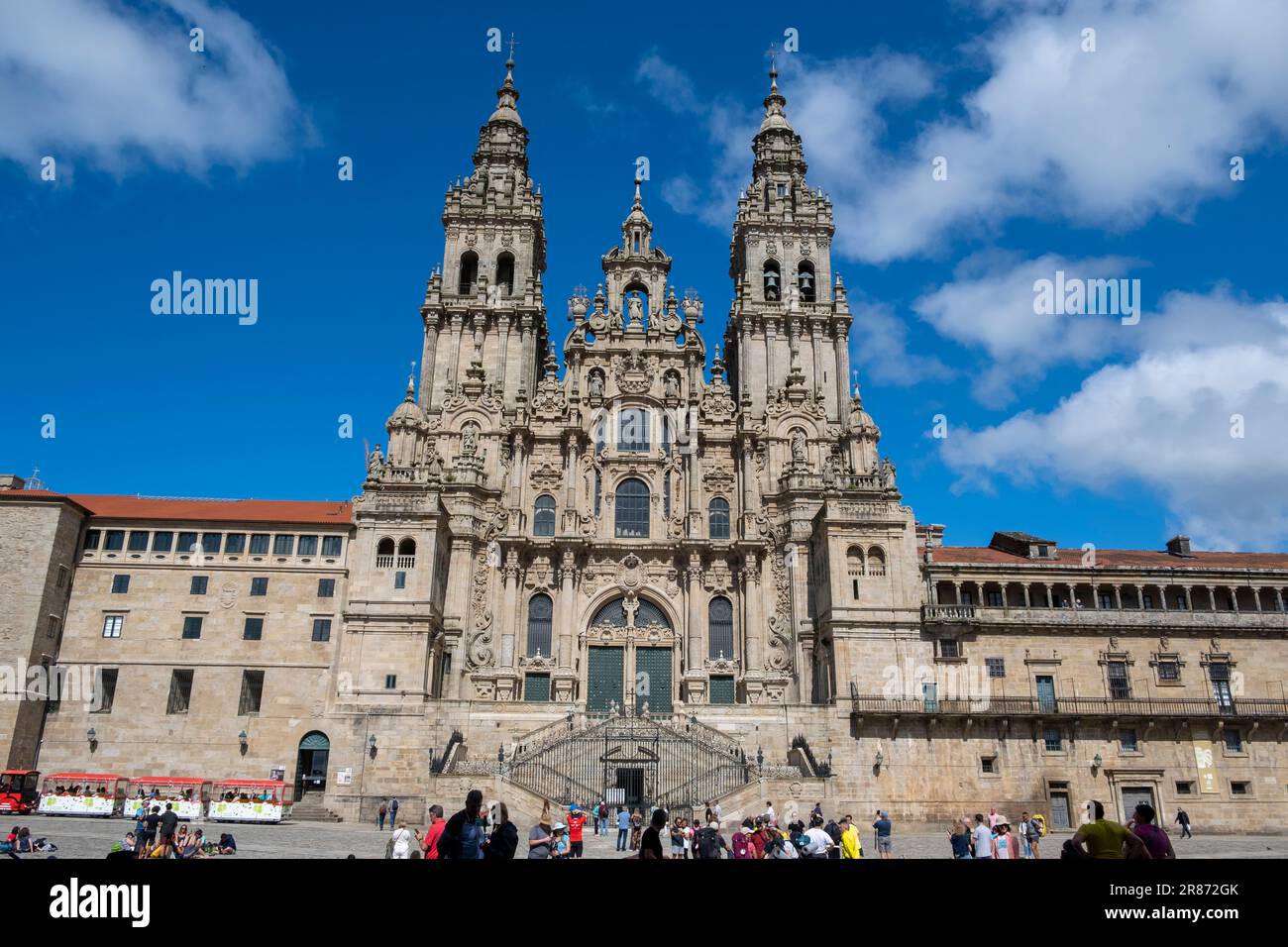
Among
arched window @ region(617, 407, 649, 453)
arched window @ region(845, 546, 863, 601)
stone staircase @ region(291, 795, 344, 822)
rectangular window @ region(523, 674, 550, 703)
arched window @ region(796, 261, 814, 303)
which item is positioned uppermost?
arched window @ region(796, 261, 814, 303)

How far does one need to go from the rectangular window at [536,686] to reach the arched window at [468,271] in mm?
23715

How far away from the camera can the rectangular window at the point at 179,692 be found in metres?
45.0

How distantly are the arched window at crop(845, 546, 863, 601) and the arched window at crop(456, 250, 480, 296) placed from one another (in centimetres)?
2793

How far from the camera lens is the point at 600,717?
40.0 meters

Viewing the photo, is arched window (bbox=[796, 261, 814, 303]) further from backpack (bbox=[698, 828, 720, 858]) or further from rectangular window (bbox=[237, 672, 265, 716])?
backpack (bbox=[698, 828, 720, 858])

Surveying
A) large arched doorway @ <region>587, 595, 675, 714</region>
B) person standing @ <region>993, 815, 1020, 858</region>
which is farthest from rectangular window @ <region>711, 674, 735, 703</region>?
person standing @ <region>993, 815, 1020, 858</region>

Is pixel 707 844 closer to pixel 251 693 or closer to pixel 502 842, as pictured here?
pixel 502 842

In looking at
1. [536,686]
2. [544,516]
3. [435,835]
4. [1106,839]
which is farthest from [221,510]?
[1106,839]

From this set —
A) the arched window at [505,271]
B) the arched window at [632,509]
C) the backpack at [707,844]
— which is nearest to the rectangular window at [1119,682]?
the arched window at [632,509]

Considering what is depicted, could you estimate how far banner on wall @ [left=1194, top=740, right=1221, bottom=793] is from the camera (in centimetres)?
4162
